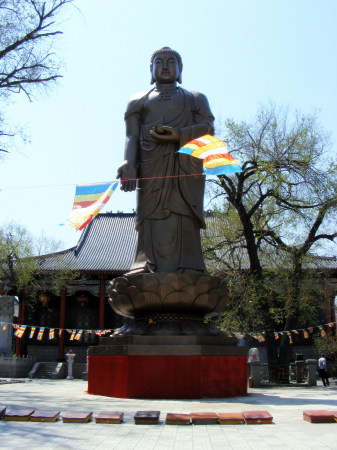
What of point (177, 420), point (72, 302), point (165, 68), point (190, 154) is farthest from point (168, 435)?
point (72, 302)

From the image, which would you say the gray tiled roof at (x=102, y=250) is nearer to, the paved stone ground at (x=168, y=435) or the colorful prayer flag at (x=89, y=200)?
the colorful prayer flag at (x=89, y=200)

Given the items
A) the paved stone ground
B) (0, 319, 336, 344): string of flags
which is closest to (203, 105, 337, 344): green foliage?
(0, 319, 336, 344): string of flags

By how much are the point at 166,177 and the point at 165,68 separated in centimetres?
202

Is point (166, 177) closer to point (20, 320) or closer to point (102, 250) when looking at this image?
point (20, 320)

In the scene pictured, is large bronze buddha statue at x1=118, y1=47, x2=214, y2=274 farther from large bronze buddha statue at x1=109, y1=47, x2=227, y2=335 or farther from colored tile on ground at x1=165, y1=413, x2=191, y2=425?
colored tile on ground at x1=165, y1=413, x2=191, y2=425

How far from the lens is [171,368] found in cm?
695

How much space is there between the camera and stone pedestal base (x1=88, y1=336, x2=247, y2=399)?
691 centimetres

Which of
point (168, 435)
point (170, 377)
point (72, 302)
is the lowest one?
point (168, 435)

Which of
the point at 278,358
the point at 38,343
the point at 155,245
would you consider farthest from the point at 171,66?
the point at 38,343

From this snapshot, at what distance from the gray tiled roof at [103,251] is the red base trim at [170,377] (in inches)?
614

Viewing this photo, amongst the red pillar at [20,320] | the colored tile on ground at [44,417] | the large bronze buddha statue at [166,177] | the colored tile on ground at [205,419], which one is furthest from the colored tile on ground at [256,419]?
the red pillar at [20,320]

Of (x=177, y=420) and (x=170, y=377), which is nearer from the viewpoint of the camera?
(x=177, y=420)

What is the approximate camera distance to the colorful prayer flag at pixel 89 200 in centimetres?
822

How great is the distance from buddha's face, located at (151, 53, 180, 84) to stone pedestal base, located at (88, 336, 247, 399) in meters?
4.43
